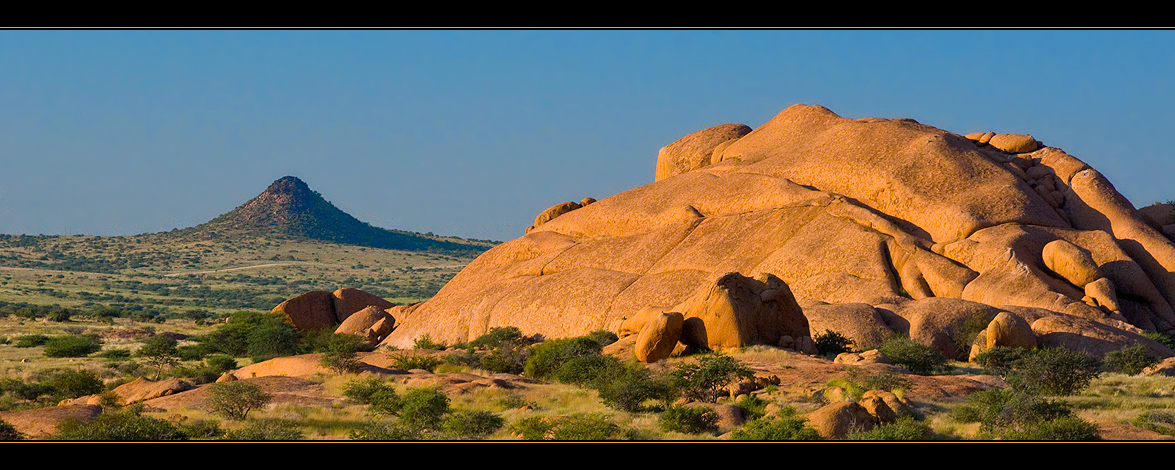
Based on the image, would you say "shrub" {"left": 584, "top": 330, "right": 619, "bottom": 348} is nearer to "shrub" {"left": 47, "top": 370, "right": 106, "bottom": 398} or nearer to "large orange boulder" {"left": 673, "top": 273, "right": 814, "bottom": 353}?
"large orange boulder" {"left": 673, "top": 273, "right": 814, "bottom": 353}

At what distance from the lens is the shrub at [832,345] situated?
3528 centimetres

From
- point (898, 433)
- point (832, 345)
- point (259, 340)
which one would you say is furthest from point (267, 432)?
point (259, 340)

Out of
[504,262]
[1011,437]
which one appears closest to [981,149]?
[504,262]

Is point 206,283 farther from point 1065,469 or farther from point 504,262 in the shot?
point 1065,469

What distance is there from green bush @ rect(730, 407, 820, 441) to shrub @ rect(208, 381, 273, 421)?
1233 cm

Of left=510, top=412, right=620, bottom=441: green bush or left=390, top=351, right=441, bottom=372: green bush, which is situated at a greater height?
left=390, top=351, right=441, bottom=372: green bush

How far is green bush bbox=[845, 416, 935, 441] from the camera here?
1988 centimetres

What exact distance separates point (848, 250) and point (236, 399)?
2542 centimetres

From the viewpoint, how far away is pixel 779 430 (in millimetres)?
20719

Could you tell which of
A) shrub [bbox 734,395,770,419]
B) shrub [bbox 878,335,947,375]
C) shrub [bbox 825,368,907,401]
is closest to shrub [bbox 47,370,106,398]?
shrub [bbox 734,395,770,419]

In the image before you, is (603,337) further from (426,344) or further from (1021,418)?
(1021,418)

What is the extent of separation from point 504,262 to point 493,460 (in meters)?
42.1

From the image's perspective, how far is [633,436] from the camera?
74.4 ft

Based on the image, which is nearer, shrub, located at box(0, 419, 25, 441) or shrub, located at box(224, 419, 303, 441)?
shrub, located at box(0, 419, 25, 441)
